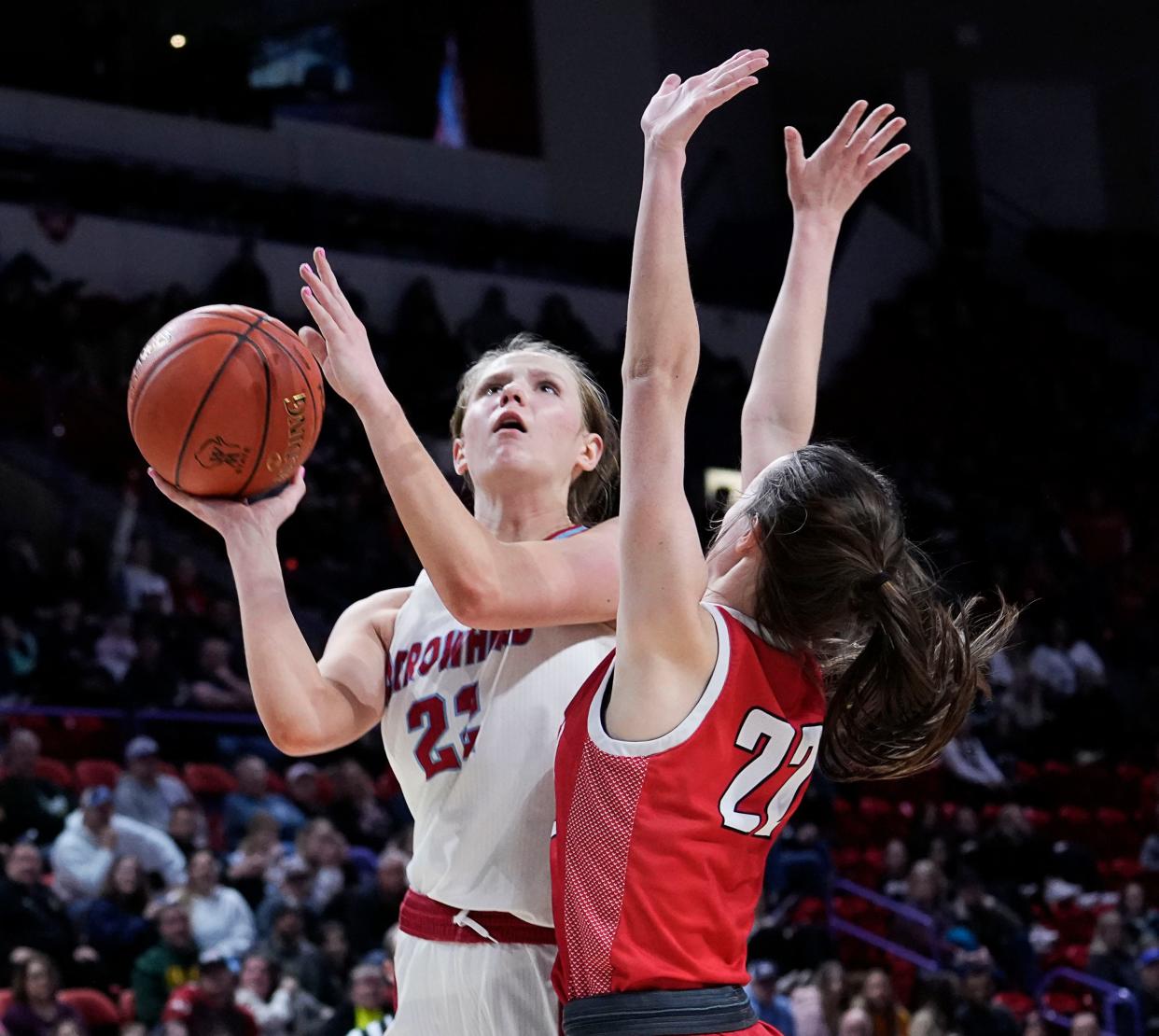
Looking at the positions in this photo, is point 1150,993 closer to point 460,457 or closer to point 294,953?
point 294,953

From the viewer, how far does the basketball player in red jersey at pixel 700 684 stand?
7.57 feet

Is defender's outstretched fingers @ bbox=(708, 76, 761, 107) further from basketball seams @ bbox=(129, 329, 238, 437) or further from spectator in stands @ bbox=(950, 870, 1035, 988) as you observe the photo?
spectator in stands @ bbox=(950, 870, 1035, 988)

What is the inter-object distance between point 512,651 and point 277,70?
14.5 m

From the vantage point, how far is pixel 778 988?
8.83 metres

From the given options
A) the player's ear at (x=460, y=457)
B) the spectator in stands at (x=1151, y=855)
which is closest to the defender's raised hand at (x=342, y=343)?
the player's ear at (x=460, y=457)

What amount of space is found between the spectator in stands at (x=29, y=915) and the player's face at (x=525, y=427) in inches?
185

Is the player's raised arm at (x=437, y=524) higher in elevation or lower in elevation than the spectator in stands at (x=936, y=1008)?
higher

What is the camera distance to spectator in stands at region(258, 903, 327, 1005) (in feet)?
25.0

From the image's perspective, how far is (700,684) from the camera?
92.6 inches

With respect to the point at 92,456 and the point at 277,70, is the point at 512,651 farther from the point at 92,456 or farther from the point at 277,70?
the point at 277,70

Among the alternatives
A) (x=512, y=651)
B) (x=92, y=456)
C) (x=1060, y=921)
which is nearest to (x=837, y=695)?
(x=512, y=651)

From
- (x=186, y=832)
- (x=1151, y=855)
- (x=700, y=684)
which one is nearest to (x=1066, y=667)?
(x=1151, y=855)

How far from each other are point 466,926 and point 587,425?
1.02m

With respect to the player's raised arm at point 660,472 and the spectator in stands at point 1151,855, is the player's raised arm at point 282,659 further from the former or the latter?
Result: the spectator in stands at point 1151,855
